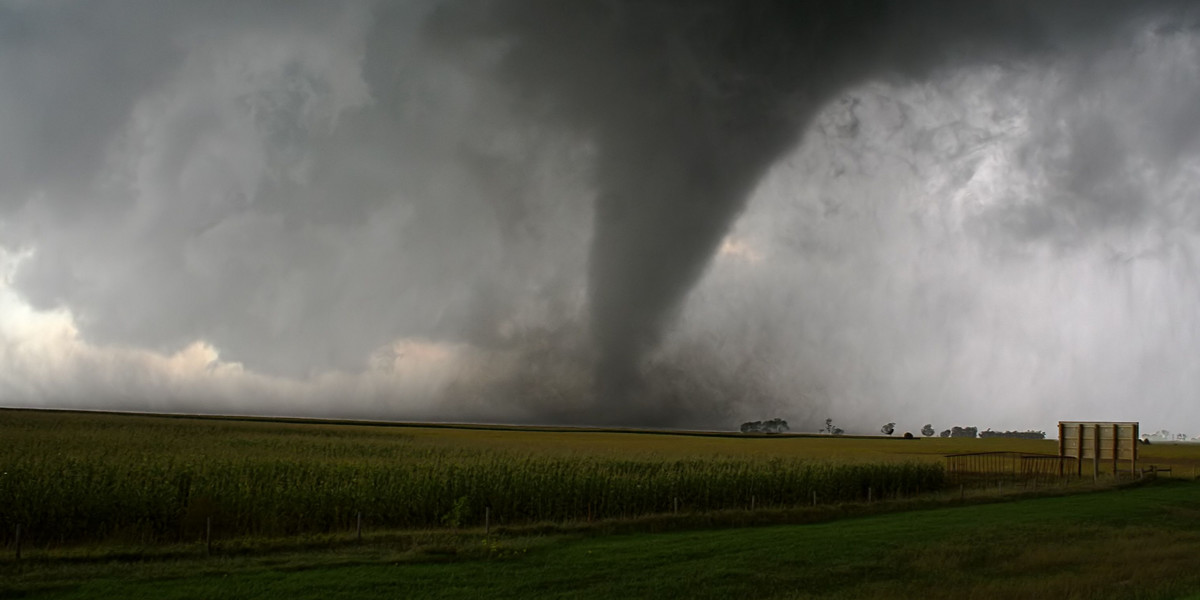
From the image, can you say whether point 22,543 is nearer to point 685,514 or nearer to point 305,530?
point 305,530

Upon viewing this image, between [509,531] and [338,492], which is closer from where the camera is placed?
[509,531]

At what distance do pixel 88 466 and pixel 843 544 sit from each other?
2574 centimetres

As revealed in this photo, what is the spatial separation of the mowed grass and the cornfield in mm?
4551

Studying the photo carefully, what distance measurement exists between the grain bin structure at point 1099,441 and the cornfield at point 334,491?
1953cm

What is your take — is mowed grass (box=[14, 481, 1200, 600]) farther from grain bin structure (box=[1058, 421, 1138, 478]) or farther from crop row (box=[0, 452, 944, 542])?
grain bin structure (box=[1058, 421, 1138, 478])

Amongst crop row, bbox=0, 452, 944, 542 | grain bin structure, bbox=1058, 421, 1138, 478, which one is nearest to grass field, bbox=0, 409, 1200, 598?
crop row, bbox=0, 452, 944, 542

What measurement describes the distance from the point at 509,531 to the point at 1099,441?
4190 cm

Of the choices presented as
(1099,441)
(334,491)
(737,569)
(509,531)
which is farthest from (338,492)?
(1099,441)

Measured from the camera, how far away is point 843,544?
25.0 metres

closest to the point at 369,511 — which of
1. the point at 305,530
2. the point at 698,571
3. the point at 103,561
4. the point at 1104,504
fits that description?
the point at 305,530

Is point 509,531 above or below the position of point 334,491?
below

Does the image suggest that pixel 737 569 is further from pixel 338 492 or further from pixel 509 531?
pixel 338 492

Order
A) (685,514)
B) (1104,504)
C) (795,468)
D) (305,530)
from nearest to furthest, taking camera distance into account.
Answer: (305,530), (685,514), (1104,504), (795,468)

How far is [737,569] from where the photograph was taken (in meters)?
21.4
